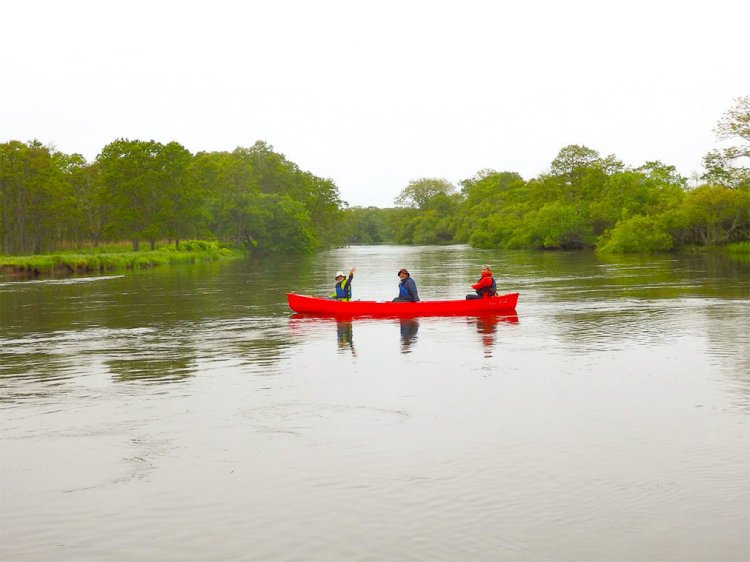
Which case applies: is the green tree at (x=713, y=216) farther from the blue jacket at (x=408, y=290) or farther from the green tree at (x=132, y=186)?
Result: the blue jacket at (x=408, y=290)

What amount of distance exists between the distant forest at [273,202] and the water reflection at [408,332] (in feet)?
163

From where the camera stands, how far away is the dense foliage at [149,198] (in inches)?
3157

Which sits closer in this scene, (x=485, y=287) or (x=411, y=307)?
(x=411, y=307)

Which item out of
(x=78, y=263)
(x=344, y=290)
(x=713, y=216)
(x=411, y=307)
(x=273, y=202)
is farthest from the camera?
(x=273, y=202)

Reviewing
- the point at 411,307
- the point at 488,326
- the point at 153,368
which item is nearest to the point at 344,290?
the point at 411,307

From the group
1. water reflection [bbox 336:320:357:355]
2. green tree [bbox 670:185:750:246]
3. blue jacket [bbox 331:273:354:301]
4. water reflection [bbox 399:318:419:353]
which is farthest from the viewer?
green tree [bbox 670:185:750:246]

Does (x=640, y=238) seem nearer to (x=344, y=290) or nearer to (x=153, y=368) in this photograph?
(x=344, y=290)

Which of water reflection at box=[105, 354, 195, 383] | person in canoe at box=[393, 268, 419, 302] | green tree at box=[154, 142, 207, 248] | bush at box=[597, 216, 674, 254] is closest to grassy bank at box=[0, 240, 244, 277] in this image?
green tree at box=[154, 142, 207, 248]

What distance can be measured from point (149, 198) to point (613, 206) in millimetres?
55200

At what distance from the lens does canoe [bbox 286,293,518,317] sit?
90.4 feet

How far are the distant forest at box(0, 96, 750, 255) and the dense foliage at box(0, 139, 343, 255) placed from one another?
6.1 inches

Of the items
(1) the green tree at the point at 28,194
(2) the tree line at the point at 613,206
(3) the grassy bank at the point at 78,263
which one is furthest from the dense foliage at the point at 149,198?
(2) the tree line at the point at 613,206

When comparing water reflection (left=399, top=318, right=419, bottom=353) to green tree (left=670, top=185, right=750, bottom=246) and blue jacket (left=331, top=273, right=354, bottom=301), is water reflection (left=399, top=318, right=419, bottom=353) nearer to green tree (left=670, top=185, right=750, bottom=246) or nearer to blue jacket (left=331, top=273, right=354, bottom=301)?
blue jacket (left=331, top=273, right=354, bottom=301)

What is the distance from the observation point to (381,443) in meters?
11.9
